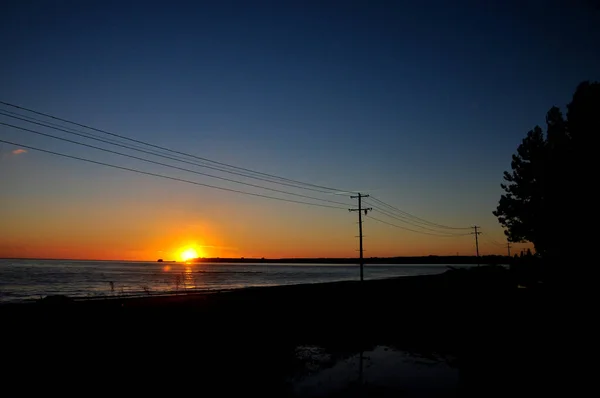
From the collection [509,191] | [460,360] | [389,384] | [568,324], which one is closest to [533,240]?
[509,191]

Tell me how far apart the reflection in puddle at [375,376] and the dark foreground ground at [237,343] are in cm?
29

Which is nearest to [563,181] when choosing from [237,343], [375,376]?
[375,376]

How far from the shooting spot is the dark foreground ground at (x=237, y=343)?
1271 centimetres

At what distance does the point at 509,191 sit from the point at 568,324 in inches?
964

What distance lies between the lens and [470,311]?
96.2 ft

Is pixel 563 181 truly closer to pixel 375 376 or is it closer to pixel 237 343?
pixel 375 376

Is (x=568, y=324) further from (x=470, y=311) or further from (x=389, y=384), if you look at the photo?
(x=389, y=384)

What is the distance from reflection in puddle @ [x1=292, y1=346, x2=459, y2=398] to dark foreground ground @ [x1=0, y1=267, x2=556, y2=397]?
294mm

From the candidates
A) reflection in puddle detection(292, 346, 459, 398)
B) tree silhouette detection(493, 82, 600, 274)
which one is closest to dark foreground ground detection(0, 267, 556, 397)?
reflection in puddle detection(292, 346, 459, 398)

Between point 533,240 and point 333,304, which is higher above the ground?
point 533,240

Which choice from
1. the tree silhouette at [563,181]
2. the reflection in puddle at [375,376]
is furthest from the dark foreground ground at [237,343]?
the tree silhouette at [563,181]

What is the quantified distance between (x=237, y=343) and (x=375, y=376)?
753cm

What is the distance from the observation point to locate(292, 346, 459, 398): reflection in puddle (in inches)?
492

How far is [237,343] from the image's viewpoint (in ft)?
61.4
